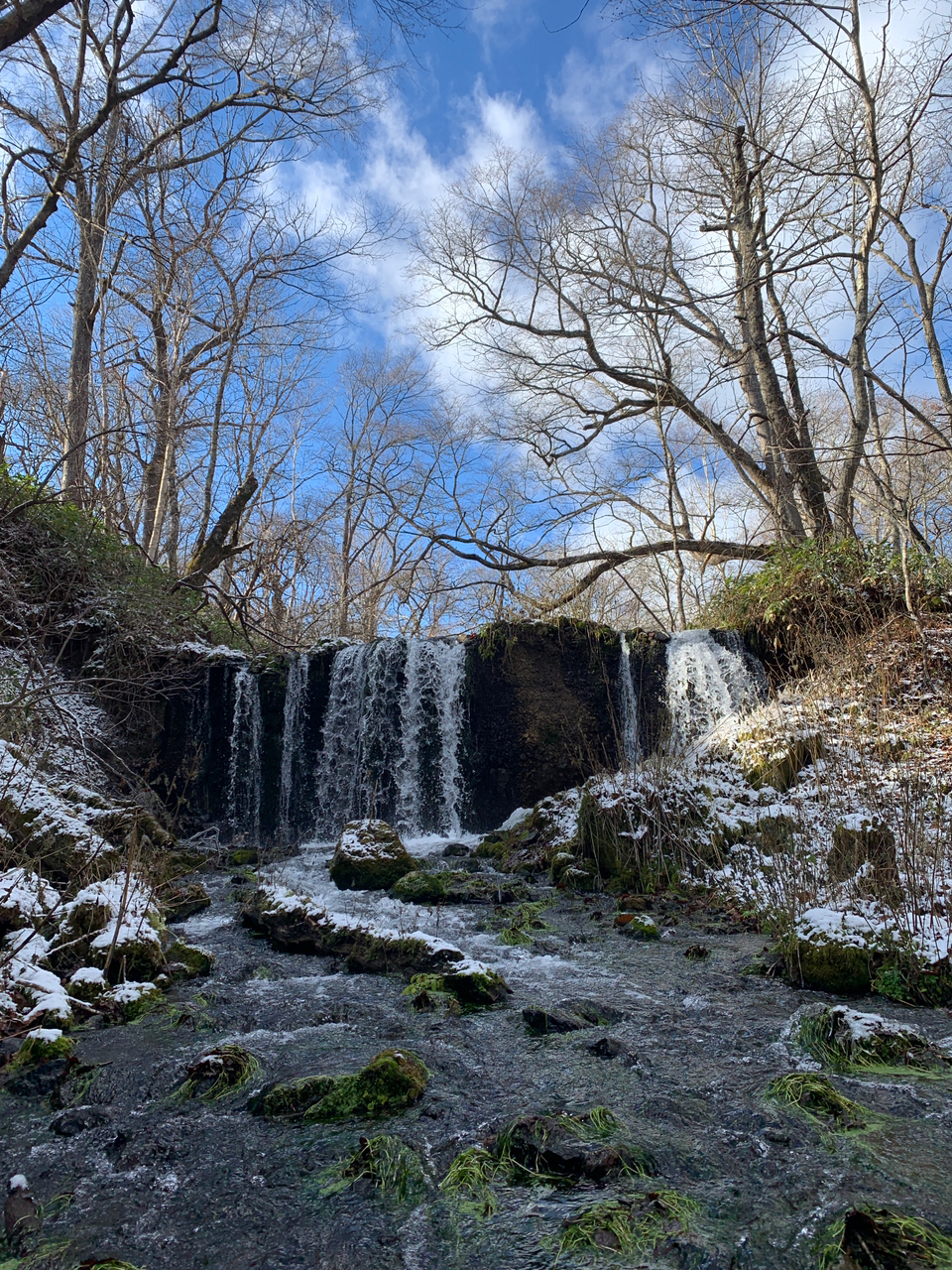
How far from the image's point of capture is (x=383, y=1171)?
2.69 metres

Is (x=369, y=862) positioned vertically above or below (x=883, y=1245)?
above

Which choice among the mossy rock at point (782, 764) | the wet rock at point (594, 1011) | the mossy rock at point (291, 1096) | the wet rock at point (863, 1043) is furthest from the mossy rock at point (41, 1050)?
the mossy rock at point (782, 764)

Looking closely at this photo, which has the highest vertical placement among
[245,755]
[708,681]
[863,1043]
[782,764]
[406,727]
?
[708,681]

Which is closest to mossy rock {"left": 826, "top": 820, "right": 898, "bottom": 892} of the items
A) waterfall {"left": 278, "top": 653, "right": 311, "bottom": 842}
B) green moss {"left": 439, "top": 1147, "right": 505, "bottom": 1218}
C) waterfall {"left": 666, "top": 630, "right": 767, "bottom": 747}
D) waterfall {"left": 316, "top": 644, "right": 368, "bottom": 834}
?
green moss {"left": 439, "top": 1147, "right": 505, "bottom": 1218}

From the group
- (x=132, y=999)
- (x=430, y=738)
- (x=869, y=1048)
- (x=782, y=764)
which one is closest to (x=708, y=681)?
(x=782, y=764)

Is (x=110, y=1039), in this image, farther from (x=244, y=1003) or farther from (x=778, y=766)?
(x=778, y=766)

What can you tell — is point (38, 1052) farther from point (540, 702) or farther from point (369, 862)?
point (540, 702)

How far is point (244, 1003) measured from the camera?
443cm

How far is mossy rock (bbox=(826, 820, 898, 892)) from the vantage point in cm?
490

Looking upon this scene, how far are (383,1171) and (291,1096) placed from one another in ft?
2.26

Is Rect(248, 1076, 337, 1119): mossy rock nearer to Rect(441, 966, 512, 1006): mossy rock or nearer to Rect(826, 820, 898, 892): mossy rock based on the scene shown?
Rect(441, 966, 512, 1006): mossy rock

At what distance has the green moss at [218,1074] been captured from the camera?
3312 millimetres

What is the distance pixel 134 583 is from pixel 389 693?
4.51 meters

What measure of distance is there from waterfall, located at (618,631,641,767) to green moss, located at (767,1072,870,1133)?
348 inches
